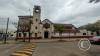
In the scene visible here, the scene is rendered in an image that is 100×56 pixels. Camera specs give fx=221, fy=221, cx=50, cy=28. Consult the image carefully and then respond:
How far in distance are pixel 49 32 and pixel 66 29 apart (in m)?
10.8

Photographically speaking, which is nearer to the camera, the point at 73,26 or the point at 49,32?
the point at 49,32

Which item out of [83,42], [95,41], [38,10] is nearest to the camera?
[83,42]

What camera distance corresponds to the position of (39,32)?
95062 millimetres

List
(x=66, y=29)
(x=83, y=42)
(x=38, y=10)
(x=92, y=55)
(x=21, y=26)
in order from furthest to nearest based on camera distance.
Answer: (x=66, y=29), (x=38, y=10), (x=21, y=26), (x=92, y=55), (x=83, y=42)

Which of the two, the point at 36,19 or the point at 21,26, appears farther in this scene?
the point at 36,19

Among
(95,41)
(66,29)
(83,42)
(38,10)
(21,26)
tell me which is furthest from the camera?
(66,29)

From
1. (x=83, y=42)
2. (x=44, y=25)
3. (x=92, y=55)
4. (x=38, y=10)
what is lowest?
(x=92, y=55)

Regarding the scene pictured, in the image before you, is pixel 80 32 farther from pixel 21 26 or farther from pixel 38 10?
pixel 21 26

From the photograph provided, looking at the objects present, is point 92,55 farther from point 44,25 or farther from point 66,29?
point 66,29

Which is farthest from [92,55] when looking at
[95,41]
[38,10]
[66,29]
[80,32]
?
[80,32]

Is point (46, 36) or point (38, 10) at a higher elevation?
point (38, 10)

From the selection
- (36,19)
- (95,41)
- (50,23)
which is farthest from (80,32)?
(95,41)

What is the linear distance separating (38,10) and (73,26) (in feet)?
77.0

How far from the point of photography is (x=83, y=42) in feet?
46.9
